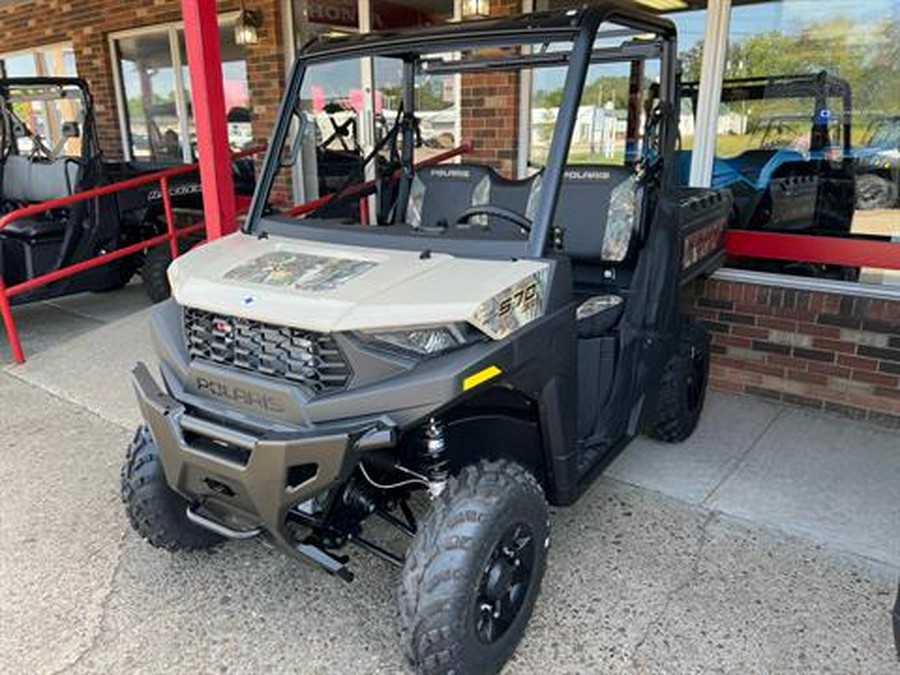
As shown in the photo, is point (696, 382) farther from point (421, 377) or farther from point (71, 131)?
point (71, 131)

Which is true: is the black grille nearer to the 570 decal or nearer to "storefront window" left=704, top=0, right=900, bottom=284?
the 570 decal

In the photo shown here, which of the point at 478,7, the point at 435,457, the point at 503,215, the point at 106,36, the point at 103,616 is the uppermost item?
the point at 106,36

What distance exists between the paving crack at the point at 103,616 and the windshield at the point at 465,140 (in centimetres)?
139

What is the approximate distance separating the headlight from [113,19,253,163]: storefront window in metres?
A: 5.82

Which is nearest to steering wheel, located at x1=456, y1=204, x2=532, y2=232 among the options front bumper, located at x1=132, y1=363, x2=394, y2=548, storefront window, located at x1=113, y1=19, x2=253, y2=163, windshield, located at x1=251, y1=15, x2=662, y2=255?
windshield, located at x1=251, y1=15, x2=662, y2=255

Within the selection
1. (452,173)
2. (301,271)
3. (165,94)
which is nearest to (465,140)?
(452,173)

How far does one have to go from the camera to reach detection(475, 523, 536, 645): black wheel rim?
2.06 meters

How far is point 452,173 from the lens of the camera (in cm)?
337

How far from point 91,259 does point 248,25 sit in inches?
98.2

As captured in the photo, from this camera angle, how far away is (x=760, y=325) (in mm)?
4164

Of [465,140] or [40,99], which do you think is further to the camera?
[40,99]

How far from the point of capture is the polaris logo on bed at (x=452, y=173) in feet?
11.0

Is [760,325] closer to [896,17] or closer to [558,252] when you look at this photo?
[896,17]

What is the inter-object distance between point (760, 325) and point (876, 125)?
1207 millimetres
